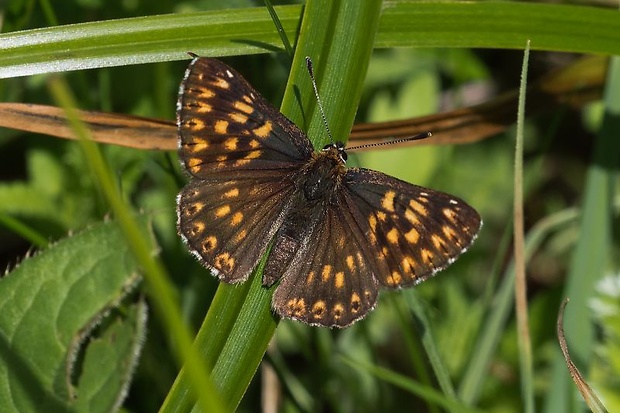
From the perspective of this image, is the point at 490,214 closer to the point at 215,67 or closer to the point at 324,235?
the point at 324,235

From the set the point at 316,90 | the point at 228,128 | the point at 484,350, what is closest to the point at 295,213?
the point at 228,128

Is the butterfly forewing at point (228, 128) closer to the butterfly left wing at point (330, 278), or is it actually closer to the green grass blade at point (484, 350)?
the butterfly left wing at point (330, 278)

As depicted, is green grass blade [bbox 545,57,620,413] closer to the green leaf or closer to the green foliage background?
the green foliage background

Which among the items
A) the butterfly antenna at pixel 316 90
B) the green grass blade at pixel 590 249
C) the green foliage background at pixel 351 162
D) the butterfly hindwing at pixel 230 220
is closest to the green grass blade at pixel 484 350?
the green foliage background at pixel 351 162

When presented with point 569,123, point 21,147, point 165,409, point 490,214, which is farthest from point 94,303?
point 569,123

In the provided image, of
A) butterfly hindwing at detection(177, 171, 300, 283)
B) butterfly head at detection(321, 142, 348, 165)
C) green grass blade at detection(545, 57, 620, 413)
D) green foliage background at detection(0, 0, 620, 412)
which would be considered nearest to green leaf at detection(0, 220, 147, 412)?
green foliage background at detection(0, 0, 620, 412)
